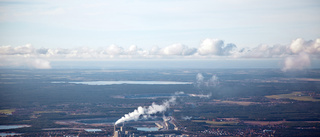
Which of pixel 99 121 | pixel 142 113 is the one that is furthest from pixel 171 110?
pixel 99 121

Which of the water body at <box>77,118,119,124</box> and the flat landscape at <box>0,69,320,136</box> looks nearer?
the flat landscape at <box>0,69,320,136</box>

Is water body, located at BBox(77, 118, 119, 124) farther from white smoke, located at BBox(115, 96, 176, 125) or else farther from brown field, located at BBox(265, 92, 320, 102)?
brown field, located at BBox(265, 92, 320, 102)

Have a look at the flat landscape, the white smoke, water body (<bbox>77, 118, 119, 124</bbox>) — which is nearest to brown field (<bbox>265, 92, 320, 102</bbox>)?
the flat landscape

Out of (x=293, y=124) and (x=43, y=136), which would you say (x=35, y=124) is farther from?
(x=293, y=124)

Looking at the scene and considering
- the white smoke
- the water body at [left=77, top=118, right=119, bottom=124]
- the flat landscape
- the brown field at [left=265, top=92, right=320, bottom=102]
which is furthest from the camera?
the brown field at [left=265, top=92, right=320, bottom=102]

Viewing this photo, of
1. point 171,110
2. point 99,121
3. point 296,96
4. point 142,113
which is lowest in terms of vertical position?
point 99,121

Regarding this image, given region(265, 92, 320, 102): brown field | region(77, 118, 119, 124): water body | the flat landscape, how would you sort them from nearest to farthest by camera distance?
the flat landscape, region(77, 118, 119, 124): water body, region(265, 92, 320, 102): brown field

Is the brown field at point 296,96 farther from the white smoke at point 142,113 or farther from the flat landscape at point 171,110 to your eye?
the white smoke at point 142,113

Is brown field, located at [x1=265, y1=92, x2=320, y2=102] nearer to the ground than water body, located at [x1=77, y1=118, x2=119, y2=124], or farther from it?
farther from it

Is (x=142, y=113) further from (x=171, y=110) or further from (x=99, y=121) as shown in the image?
(x=171, y=110)

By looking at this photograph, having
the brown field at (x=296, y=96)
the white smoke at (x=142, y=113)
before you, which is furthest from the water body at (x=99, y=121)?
the brown field at (x=296, y=96)

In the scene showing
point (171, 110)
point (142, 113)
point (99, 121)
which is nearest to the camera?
point (99, 121)
